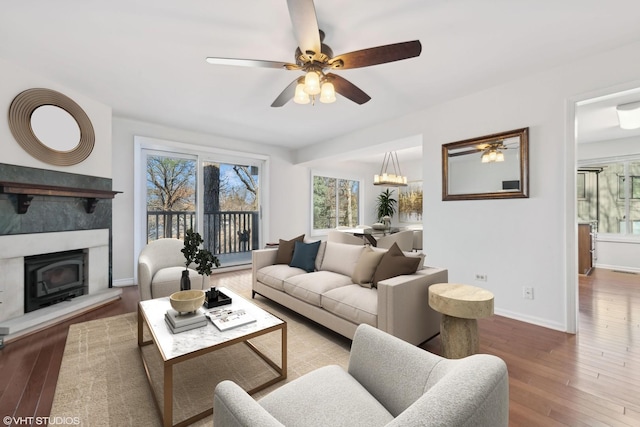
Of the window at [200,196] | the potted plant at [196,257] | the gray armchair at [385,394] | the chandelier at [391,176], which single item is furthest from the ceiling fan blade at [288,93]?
the chandelier at [391,176]

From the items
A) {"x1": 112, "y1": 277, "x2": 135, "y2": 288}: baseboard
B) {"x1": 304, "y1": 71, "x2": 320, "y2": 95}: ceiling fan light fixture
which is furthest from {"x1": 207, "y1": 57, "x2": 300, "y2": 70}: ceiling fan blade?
{"x1": 112, "y1": 277, "x2": 135, "y2": 288}: baseboard

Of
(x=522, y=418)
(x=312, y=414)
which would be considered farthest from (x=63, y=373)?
(x=522, y=418)

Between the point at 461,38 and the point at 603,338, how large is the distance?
291 centimetres

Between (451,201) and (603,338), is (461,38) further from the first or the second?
(603,338)

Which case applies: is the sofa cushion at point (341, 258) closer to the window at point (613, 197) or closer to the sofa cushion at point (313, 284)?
the sofa cushion at point (313, 284)

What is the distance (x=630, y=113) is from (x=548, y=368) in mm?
3388

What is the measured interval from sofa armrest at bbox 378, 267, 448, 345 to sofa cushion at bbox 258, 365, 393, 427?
2.88 ft

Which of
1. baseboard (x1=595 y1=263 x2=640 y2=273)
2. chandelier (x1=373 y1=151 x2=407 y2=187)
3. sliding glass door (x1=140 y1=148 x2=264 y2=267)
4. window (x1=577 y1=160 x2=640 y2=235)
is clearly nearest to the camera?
sliding glass door (x1=140 y1=148 x2=264 y2=267)

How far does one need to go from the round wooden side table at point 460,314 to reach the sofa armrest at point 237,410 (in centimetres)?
155

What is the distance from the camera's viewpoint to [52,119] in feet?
10.0

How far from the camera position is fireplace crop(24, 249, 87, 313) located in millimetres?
2826

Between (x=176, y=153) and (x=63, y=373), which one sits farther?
(x=176, y=153)

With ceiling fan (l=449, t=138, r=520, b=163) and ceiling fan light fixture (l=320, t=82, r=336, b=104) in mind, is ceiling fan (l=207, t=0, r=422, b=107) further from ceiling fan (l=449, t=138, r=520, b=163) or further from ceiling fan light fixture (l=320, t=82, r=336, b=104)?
ceiling fan (l=449, t=138, r=520, b=163)

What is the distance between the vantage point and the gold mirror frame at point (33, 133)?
2.76m
